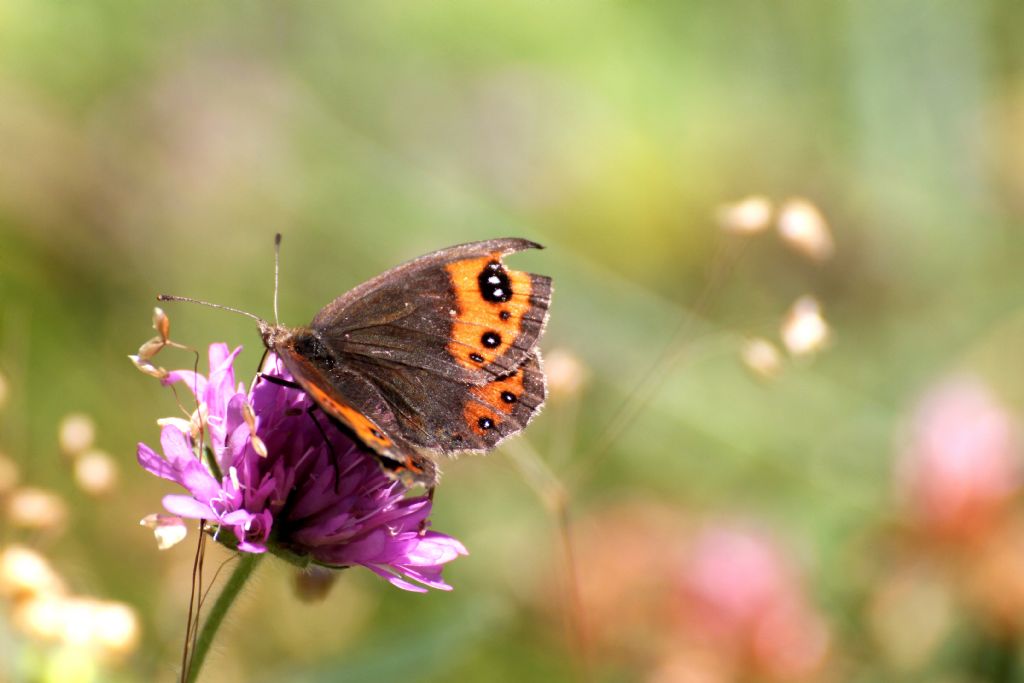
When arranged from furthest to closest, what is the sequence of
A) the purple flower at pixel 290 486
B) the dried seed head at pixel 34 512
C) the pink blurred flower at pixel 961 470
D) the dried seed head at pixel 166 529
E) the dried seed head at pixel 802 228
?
the pink blurred flower at pixel 961 470, the dried seed head at pixel 802 228, the dried seed head at pixel 34 512, the purple flower at pixel 290 486, the dried seed head at pixel 166 529

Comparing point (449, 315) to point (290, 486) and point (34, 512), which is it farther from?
point (34, 512)

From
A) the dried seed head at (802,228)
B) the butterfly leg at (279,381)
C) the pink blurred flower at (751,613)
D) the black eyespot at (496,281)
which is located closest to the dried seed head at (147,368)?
the butterfly leg at (279,381)

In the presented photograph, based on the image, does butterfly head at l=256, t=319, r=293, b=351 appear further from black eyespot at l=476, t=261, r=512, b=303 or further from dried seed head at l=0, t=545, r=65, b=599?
dried seed head at l=0, t=545, r=65, b=599

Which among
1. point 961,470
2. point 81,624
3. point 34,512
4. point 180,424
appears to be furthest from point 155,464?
point 961,470

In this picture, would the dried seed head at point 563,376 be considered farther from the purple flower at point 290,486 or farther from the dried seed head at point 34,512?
the dried seed head at point 34,512

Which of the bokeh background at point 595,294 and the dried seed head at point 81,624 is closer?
the dried seed head at point 81,624

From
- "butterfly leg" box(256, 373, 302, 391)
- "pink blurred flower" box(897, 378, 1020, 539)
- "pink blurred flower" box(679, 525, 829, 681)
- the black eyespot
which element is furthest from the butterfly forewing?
→ "pink blurred flower" box(897, 378, 1020, 539)

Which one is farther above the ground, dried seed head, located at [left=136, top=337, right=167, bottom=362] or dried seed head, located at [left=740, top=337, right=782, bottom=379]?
dried seed head, located at [left=740, top=337, right=782, bottom=379]
